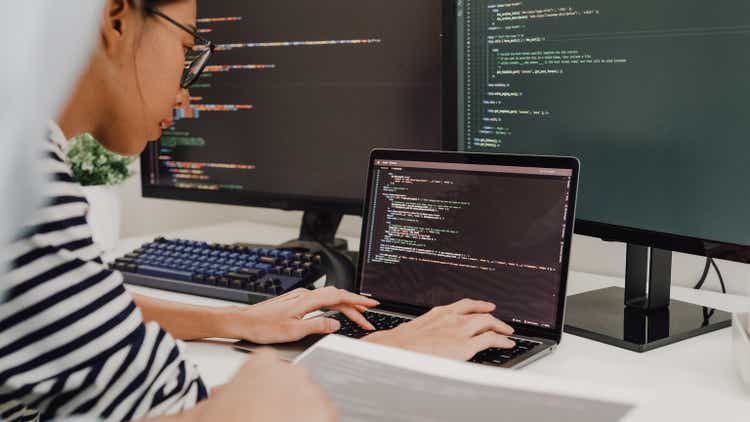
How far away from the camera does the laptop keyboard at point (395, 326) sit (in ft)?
2.42

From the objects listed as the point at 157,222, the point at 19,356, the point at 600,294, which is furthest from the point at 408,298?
the point at 157,222

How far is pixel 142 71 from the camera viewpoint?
25.4 inches

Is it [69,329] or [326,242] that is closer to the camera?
[69,329]

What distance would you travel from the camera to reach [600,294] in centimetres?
101

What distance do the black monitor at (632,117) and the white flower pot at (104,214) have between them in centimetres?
68

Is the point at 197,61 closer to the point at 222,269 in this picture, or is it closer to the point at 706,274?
the point at 222,269

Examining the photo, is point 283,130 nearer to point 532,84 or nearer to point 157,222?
point 532,84

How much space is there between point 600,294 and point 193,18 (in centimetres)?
64

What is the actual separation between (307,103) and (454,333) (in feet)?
1.80

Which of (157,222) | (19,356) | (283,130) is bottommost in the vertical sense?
(157,222)

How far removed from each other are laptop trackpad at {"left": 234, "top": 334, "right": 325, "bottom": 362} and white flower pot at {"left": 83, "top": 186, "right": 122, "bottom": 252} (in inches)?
23.9

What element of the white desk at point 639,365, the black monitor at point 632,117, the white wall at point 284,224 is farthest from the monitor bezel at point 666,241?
the white wall at point 284,224

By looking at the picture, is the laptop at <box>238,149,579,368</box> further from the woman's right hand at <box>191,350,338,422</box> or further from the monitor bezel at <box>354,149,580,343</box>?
the woman's right hand at <box>191,350,338,422</box>

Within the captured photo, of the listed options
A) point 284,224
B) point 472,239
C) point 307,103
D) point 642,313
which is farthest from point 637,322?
point 284,224
